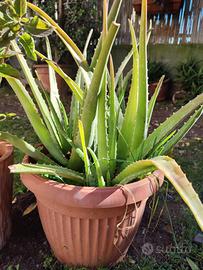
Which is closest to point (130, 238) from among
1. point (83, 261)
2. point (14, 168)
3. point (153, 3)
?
point (83, 261)

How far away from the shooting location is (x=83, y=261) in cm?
129

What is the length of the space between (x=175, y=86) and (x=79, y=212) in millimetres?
3440

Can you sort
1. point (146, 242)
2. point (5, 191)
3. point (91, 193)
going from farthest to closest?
point (146, 242) < point (5, 191) < point (91, 193)

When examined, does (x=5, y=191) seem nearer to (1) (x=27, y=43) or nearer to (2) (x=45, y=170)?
(2) (x=45, y=170)

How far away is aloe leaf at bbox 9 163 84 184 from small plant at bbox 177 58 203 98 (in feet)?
9.86

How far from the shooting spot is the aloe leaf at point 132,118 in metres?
1.09

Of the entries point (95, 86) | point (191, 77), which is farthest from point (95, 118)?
point (191, 77)

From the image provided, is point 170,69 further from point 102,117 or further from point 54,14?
point 102,117

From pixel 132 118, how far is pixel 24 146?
0.44 m

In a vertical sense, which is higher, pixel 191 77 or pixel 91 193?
pixel 91 193

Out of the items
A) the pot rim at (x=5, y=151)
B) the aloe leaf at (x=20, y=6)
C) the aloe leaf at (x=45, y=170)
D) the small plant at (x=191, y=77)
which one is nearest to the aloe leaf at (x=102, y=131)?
the aloe leaf at (x=45, y=170)

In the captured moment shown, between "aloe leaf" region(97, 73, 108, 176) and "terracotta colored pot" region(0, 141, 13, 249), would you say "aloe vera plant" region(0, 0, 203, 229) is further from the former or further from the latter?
"terracotta colored pot" region(0, 141, 13, 249)

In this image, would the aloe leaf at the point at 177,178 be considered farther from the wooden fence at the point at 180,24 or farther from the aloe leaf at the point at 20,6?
the wooden fence at the point at 180,24

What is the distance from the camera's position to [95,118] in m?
1.17
